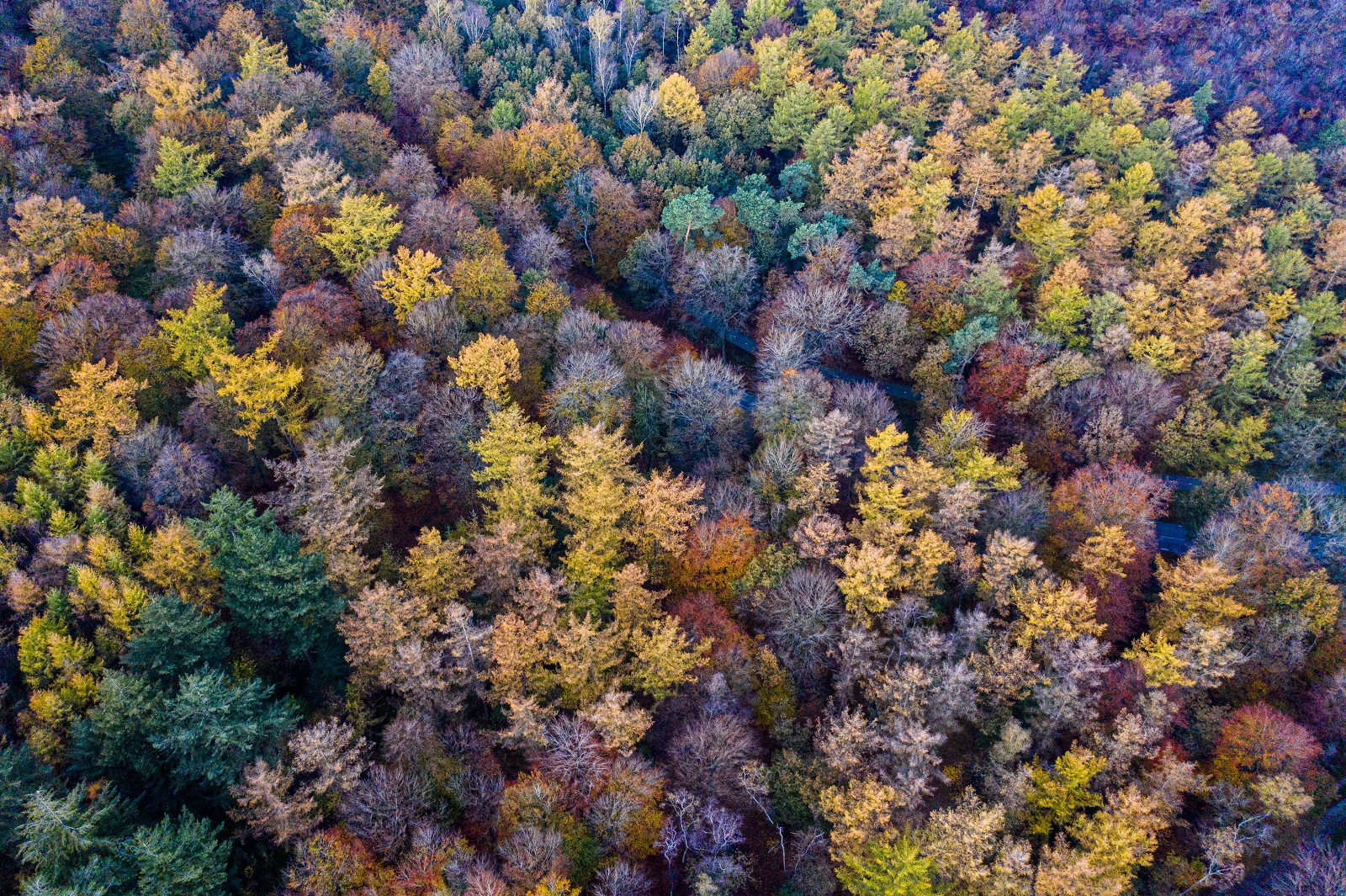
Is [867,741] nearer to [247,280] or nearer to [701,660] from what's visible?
[701,660]

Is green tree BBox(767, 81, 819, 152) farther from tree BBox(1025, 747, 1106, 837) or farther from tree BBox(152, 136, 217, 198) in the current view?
tree BBox(1025, 747, 1106, 837)

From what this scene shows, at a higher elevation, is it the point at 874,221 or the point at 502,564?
the point at 874,221

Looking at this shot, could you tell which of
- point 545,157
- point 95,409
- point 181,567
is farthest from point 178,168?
point 181,567

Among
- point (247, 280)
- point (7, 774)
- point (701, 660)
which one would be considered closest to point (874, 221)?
point (701, 660)

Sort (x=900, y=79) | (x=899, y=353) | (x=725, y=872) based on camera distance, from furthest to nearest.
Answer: (x=900, y=79)
(x=899, y=353)
(x=725, y=872)

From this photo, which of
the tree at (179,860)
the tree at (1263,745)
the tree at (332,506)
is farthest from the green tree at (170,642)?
the tree at (1263,745)

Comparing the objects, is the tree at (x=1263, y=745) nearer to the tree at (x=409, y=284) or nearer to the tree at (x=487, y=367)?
the tree at (x=487, y=367)

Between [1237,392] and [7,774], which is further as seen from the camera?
[1237,392]
